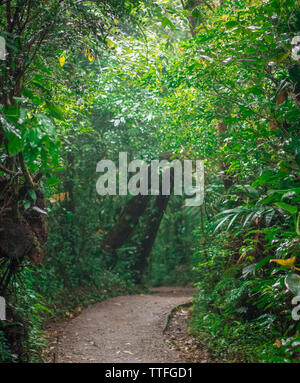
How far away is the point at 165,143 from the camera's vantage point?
7.12m

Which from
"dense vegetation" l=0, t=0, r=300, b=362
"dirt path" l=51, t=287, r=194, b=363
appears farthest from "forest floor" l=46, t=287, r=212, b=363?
"dense vegetation" l=0, t=0, r=300, b=362

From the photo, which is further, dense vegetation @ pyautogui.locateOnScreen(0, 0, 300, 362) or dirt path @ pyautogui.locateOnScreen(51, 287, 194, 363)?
dirt path @ pyautogui.locateOnScreen(51, 287, 194, 363)

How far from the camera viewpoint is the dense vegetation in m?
3.57

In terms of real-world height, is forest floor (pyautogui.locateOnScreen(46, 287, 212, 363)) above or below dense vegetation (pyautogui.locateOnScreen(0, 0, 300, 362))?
below

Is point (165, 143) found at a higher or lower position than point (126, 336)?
higher

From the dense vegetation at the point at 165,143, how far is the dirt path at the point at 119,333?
46 centimetres

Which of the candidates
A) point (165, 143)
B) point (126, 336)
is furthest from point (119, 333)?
point (165, 143)

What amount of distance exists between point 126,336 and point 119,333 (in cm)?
20

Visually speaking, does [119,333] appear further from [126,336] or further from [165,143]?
[165,143]

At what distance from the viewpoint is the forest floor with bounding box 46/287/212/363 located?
16.6 feet

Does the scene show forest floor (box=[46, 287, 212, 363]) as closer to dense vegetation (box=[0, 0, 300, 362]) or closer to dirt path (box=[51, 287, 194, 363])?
dirt path (box=[51, 287, 194, 363])
